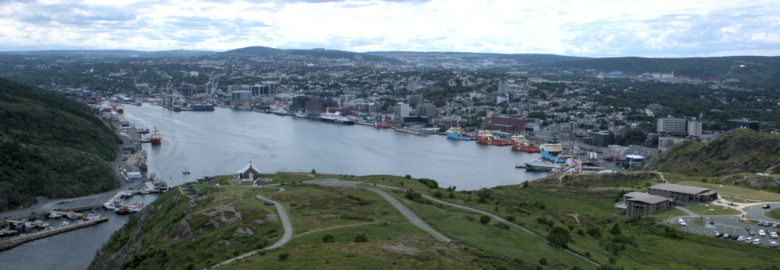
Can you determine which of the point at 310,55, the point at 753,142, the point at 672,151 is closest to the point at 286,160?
the point at 672,151

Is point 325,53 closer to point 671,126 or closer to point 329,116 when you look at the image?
point 329,116

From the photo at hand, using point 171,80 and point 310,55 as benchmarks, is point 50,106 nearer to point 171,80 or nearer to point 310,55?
point 171,80

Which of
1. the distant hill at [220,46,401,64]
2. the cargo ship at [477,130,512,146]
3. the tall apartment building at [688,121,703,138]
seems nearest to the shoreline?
the cargo ship at [477,130,512,146]

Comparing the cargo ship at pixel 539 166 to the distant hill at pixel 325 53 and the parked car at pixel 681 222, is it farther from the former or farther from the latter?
the distant hill at pixel 325 53

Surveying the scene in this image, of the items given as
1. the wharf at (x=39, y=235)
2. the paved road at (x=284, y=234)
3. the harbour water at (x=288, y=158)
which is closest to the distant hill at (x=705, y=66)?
the harbour water at (x=288, y=158)

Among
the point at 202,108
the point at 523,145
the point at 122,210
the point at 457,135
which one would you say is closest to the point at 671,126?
the point at 523,145

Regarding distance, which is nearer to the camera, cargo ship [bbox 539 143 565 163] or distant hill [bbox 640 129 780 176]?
distant hill [bbox 640 129 780 176]

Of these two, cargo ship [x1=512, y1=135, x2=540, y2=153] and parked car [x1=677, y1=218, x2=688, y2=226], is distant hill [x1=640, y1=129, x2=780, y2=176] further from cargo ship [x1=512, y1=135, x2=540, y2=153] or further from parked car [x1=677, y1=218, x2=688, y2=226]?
cargo ship [x1=512, y1=135, x2=540, y2=153]
